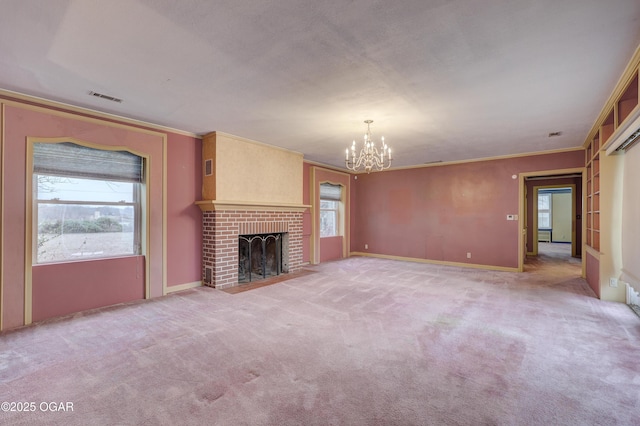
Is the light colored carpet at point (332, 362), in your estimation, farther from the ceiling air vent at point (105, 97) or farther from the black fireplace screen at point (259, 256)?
the ceiling air vent at point (105, 97)

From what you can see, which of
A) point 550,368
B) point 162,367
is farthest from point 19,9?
point 550,368

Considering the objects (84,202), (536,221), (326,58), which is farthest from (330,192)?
(536,221)

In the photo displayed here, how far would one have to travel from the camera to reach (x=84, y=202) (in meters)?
3.61

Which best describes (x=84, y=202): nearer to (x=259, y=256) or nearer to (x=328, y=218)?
(x=259, y=256)

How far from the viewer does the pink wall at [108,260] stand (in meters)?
3.04

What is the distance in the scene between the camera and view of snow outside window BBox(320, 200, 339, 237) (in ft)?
24.5

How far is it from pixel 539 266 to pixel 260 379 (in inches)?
285

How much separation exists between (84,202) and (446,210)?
6.98 m

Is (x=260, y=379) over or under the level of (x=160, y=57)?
under

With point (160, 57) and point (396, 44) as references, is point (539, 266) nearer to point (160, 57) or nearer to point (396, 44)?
point (396, 44)

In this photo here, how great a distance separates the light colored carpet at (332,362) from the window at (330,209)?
362cm

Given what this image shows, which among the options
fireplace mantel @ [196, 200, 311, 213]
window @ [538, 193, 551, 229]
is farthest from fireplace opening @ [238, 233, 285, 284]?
window @ [538, 193, 551, 229]

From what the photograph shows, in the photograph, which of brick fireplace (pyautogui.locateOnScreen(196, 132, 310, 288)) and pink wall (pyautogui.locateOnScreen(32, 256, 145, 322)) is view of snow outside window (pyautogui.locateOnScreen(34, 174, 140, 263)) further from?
brick fireplace (pyautogui.locateOnScreen(196, 132, 310, 288))

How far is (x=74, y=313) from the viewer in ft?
11.1
